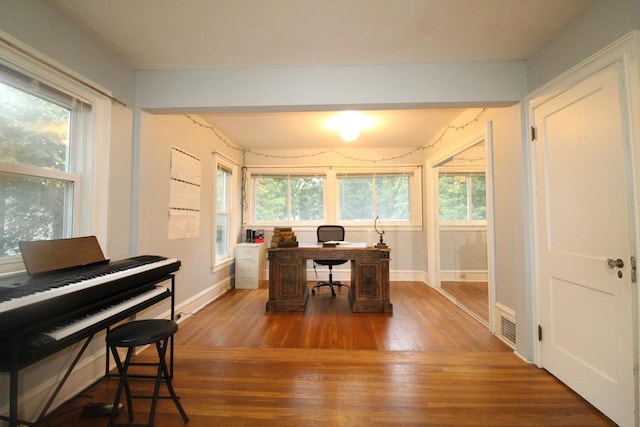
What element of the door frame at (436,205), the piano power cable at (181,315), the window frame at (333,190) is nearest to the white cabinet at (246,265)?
the window frame at (333,190)

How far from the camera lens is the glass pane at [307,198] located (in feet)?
16.3

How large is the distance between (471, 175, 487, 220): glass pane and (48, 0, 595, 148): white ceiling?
1485 millimetres

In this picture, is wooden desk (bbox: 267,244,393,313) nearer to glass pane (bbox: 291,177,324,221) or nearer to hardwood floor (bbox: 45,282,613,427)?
hardwood floor (bbox: 45,282,613,427)

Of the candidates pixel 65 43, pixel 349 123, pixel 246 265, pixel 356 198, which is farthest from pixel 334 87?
pixel 246 265

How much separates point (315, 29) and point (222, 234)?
11.1ft

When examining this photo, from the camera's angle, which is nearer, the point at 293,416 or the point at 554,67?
the point at 293,416

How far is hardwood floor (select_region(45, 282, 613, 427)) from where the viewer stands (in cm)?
155

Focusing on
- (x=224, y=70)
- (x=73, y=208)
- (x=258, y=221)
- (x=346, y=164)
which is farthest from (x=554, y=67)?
(x=258, y=221)

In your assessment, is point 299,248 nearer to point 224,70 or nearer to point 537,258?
point 224,70

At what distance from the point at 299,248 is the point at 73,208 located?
217 cm

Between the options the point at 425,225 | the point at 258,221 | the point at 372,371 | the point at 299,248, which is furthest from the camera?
the point at 258,221

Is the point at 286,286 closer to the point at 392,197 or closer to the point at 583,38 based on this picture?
the point at 392,197

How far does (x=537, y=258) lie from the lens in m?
2.04

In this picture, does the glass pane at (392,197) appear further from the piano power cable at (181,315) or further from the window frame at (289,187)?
the piano power cable at (181,315)
